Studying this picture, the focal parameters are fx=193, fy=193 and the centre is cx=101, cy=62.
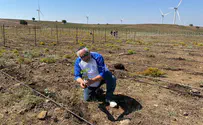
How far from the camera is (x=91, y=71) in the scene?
13.3 feet

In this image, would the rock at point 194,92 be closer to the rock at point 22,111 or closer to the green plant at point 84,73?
the green plant at point 84,73

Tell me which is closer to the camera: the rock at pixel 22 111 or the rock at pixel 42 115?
the rock at pixel 42 115

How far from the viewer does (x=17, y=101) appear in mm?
4500

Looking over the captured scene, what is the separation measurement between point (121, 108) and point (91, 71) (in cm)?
105

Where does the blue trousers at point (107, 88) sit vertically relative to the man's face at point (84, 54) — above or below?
below

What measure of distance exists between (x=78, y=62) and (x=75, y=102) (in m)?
1.03

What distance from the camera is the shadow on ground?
391cm

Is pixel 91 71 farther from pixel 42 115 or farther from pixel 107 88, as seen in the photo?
pixel 42 115

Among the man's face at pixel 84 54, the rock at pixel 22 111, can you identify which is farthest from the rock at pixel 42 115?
the man's face at pixel 84 54

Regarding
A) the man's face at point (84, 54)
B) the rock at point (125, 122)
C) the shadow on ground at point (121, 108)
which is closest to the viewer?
the rock at point (125, 122)

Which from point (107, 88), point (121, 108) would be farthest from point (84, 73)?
point (121, 108)

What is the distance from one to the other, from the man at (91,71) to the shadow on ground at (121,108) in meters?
0.14

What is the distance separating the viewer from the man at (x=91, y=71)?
379cm

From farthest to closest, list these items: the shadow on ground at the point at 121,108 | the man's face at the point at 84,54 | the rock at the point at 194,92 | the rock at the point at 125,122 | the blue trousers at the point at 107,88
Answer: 1. the rock at the point at 194,92
2. the blue trousers at the point at 107,88
3. the shadow on ground at the point at 121,108
4. the man's face at the point at 84,54
5. the rock at the point at 125,122
